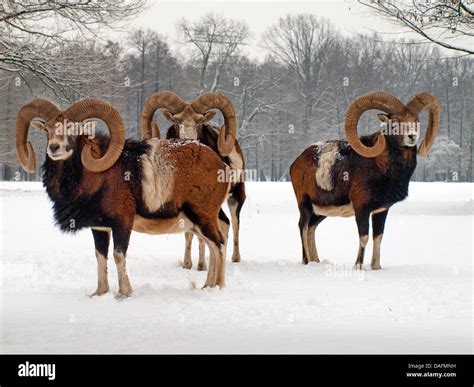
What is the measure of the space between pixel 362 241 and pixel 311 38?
122 feet

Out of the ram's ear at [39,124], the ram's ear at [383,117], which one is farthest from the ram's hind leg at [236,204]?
the ram's ear at [39,124]

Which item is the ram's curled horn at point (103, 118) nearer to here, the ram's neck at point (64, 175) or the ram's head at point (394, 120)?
the ram's neck at point (64, 175)

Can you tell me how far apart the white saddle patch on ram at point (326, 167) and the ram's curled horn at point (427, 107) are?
163 cm

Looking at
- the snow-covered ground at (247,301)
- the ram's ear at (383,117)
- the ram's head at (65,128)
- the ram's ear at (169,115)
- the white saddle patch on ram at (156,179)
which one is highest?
the ram's ear at (169,115)

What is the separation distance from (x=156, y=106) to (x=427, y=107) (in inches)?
204

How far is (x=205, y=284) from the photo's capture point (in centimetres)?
1086

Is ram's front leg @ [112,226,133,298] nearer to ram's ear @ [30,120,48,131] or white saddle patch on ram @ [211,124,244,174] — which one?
ram's ear @ [30,120,48,131]

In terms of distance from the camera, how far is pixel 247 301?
9.67 m

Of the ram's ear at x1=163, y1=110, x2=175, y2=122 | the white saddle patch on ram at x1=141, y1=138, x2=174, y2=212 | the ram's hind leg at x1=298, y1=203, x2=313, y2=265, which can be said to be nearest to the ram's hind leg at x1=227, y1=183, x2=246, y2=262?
the ram's hind leg at x1=298, y1=203, x2=313, y2=265

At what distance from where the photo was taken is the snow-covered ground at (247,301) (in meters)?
7.43

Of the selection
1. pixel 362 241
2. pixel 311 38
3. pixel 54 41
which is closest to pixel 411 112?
pixel 362 241

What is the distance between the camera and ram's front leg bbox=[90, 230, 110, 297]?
1030cm

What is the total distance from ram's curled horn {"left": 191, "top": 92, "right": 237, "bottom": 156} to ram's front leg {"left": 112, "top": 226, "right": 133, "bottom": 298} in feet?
10.6

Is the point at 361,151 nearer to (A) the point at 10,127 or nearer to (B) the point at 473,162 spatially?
(A) the point at 10,127
